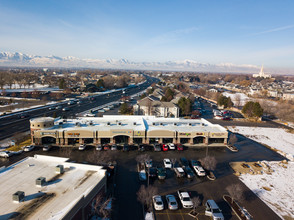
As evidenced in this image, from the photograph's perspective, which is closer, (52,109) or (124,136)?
(124,136)

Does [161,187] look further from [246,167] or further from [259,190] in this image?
[246,167]

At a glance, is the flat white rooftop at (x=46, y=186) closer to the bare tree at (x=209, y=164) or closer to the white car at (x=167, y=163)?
the white car at (x=167, y=163)

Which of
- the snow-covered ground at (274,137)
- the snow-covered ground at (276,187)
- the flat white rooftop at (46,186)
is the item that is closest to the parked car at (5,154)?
the flat white rooftop at (46,186)

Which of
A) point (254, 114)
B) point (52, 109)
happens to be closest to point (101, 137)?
point (52, 109)

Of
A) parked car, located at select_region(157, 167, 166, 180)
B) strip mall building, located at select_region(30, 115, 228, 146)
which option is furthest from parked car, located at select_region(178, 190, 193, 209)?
strip mall building, located at select_region(30, 115, 228, 146)

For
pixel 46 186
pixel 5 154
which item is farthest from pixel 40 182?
pixel 5 154

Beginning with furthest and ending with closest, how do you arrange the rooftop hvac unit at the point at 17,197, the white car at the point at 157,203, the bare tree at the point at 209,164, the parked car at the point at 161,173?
the bare tree at the point at 209,164, the parked car at the point at 161,173, the white car at the point at 157,203, the rooftop hvac unit at the point at 17,197
